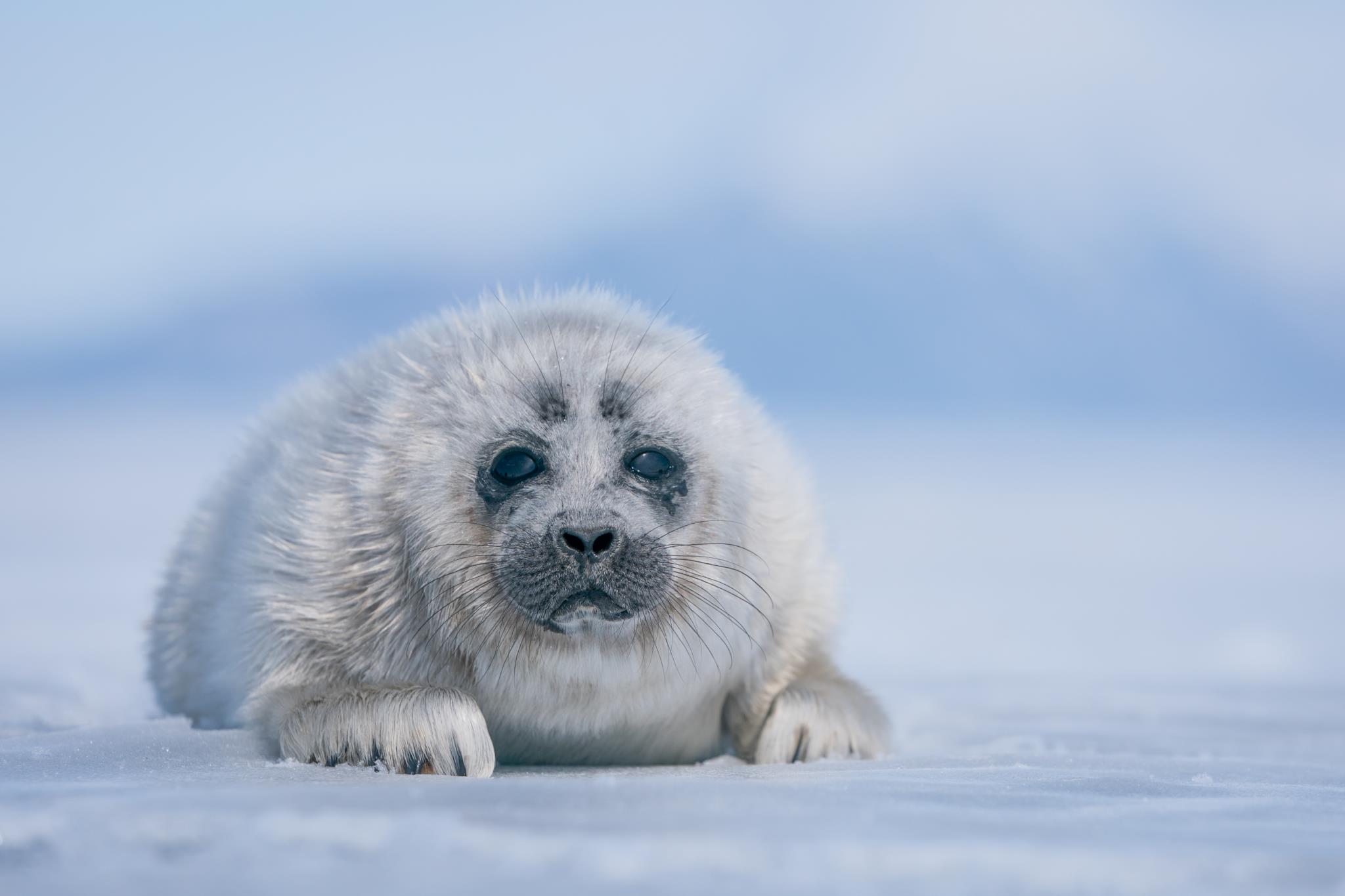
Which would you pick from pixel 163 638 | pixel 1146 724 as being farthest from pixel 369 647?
pixel 1146 724

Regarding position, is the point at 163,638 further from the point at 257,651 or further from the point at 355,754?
the point at 355,754

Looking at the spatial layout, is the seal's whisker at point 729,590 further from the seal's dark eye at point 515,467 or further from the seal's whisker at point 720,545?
the seal's dark eye at point 515,467

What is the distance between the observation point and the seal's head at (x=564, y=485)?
124 inches

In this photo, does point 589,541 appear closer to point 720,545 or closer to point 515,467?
point 515,467

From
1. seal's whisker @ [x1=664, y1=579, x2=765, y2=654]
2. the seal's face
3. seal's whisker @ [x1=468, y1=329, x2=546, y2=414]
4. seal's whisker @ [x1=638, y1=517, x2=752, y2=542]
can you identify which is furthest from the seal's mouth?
seal's whisker @ [x1=468, y1=329, x2=546, y2=414]

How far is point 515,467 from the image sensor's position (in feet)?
10.9

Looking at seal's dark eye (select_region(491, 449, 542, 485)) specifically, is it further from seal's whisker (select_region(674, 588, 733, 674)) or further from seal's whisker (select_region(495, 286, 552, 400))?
seal's whisker (select_region(674, 588, 733, 674))

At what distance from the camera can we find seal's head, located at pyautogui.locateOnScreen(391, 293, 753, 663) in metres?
3.14

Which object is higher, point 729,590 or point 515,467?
point 515,467

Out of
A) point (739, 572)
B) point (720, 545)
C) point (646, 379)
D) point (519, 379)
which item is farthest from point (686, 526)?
point (519, 379)

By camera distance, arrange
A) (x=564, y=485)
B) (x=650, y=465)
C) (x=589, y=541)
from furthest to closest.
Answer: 1. (x=650, y=465)
2. (x=564, y=485)
3. (x=589, y=541)

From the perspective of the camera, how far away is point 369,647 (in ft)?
11.1

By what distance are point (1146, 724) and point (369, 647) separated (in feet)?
9.25

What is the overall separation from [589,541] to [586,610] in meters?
0.19
